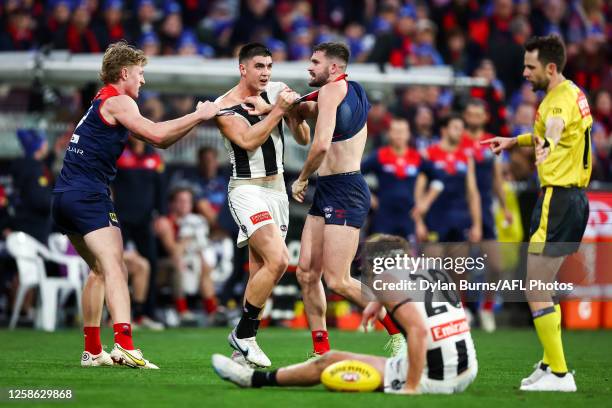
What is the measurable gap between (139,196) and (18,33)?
5874mm

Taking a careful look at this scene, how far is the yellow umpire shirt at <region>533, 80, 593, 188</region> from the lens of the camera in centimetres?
859

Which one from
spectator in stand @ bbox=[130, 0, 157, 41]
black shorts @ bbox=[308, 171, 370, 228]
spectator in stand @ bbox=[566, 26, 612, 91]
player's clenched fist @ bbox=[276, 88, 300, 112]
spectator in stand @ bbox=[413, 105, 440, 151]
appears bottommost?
black shorts @ bbox=[308, 171, 370, 228]

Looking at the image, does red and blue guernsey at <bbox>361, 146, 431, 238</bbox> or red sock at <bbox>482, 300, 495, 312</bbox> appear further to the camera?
red sock at <bbox>482, 300, 495, 312</bbox>

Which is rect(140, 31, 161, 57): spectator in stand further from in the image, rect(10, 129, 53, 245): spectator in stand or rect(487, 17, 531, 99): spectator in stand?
rect(487, 17, 531, 99): spectator in stand

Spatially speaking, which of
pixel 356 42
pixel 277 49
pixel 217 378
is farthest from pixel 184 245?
pixel 217 378

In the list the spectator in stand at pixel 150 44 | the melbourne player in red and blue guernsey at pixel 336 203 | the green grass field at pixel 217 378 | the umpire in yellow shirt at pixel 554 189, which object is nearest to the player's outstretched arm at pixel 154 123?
the melbourne player in red and blue guernsey at pixel 336 203

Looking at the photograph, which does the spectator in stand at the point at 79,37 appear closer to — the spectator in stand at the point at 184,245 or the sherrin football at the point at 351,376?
the spectator in stand at the point at 184,245

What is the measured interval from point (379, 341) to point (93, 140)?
534 centimetres

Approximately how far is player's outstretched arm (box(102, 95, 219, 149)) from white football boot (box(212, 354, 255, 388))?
7.86 feet

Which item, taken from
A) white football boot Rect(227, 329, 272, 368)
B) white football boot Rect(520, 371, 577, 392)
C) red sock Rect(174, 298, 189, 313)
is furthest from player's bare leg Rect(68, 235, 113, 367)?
red sock Rect(174, 298, 189, 313)

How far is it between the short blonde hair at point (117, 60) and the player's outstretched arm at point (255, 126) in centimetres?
91

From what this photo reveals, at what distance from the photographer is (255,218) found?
33.8 feet

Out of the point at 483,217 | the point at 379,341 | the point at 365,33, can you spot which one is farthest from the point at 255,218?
the point at 365,33

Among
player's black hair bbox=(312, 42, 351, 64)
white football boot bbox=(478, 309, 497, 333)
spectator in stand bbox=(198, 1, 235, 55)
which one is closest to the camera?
player's black hair bbox=(312, 42, 351, 64)
